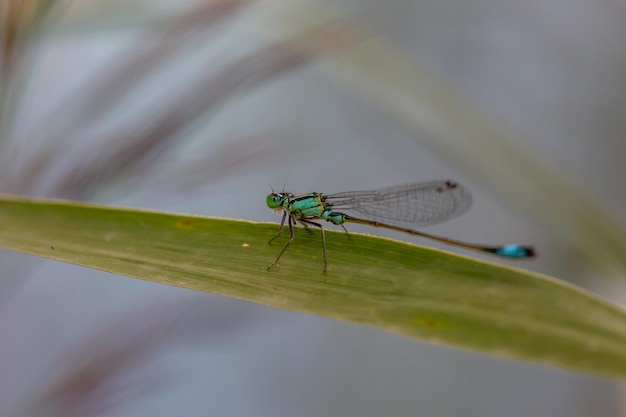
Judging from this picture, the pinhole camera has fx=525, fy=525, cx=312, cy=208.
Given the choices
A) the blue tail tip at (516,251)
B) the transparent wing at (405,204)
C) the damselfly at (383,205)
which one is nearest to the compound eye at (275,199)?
the damselfly at (383,205)

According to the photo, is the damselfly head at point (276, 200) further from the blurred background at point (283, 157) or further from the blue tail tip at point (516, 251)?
the blue tail tip at point (516, 251)

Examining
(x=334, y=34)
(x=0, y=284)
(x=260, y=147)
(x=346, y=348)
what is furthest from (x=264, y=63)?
(x=346, y=348)

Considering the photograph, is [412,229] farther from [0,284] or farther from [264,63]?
[0,284]

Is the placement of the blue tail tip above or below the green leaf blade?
above

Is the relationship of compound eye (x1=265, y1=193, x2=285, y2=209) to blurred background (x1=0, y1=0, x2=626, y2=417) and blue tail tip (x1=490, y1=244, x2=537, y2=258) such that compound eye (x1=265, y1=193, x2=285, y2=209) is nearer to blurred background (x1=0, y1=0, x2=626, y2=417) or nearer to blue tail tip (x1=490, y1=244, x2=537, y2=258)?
blurred background (x1=0, y1=0, x2=626, y2=417)

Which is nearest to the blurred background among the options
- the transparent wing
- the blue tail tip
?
the transparent wing

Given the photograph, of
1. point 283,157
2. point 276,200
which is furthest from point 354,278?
point 276,200
